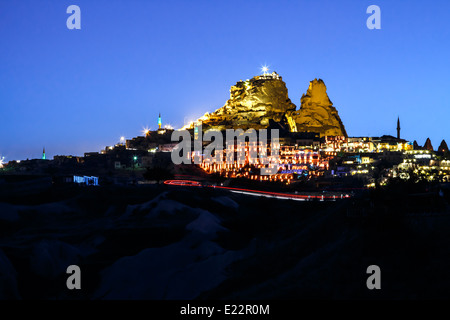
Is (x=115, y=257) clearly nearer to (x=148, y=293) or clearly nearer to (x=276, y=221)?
(x=148, y=293)

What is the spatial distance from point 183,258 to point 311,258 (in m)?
9.51

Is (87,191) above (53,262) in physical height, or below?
above

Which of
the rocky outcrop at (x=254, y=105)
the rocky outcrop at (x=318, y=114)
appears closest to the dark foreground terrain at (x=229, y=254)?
the rocky outcrop at (x=254, y=105)

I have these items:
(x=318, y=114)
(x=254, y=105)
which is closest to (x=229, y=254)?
(x=254, y=105)

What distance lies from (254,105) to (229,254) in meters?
140

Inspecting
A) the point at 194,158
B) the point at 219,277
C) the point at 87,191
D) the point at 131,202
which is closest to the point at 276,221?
the point at 131,202

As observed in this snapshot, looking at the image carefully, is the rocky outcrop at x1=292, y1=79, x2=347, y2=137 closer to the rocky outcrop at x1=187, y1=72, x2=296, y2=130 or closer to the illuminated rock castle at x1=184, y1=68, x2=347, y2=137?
the illuminated rock castle at x1=184, y1=68, x2=347, y2=137

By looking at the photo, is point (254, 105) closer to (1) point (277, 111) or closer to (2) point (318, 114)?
(1) point (277, 111)

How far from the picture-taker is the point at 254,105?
174875 mm

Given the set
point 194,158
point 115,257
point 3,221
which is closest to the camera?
point 115,257

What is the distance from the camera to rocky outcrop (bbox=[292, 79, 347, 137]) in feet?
561

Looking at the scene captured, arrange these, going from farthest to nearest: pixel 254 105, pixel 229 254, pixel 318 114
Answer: pixel 254 105
pixel 318 114
pixel 229 254

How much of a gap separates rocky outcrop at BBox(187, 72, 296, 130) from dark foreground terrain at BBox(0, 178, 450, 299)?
11669 cm

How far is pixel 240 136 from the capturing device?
15000 centimetres
